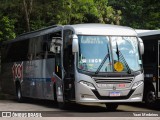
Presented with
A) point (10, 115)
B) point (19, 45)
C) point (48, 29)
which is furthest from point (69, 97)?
point (19, 45)

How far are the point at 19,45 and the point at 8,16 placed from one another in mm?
5238

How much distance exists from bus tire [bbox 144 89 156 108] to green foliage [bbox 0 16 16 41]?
10209 mm

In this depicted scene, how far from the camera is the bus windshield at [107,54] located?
53.0 ft

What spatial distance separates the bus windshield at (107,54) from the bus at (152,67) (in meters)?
1.35

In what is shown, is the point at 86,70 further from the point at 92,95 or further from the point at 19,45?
the point at 19,45

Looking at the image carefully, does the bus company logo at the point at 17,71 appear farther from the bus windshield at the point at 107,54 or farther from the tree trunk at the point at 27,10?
the bus windshield at the point at 107,54

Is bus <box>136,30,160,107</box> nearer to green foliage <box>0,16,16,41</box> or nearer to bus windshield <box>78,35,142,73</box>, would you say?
bus windshield <box>78,35,142,73</box>

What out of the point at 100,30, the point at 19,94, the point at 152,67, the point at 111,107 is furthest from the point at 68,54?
the point at 19,94

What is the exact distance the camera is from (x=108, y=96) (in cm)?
1592

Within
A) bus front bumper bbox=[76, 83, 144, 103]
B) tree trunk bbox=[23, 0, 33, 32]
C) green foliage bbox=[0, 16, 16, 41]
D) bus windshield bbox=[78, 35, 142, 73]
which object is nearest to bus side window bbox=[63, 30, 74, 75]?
bus windshield bbox=[78, 35, 142, 73]

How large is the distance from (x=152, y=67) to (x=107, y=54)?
8.53 ft

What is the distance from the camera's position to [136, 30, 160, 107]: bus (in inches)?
702

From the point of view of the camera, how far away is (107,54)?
16359 millimetres

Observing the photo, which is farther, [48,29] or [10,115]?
[48,29]
